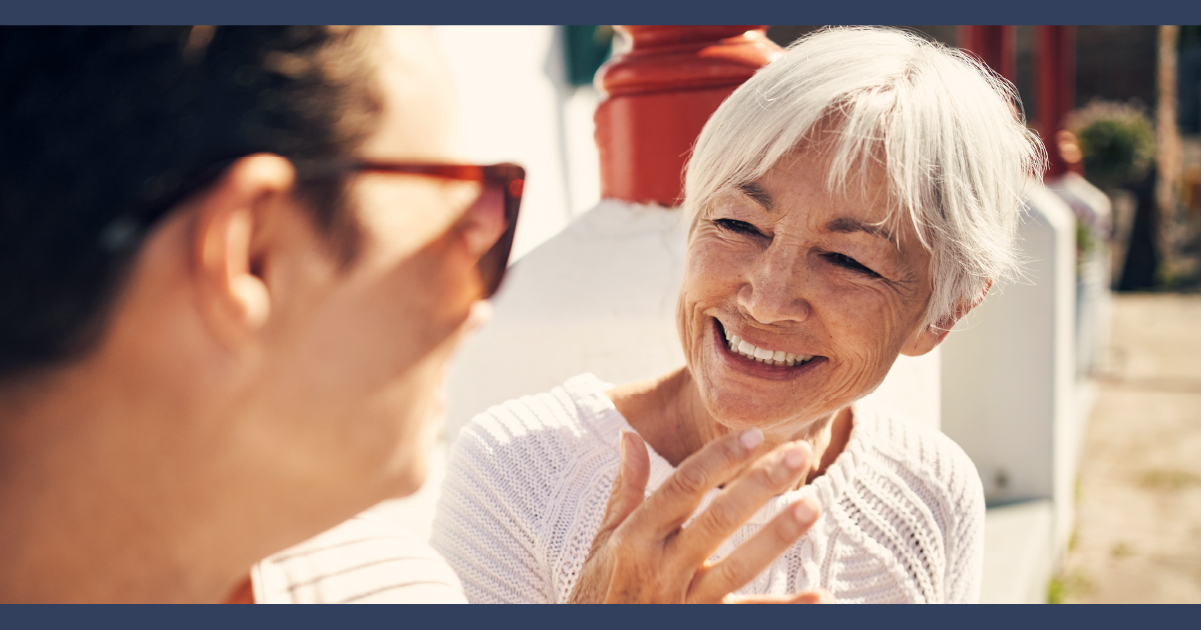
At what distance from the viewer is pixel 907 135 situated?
124 cm

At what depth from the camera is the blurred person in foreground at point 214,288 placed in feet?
2.03

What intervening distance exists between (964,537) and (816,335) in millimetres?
595

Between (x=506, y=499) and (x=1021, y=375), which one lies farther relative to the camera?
(x=1021, y=375)

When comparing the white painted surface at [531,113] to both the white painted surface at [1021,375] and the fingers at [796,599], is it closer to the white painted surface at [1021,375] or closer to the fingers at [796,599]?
the white painted surface at [1021,375]

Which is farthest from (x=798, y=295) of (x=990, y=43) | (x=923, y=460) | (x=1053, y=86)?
(x=1053, y=86)

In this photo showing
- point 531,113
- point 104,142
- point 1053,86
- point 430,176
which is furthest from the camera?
point 1053,86

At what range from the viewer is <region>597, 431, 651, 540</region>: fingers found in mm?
1000

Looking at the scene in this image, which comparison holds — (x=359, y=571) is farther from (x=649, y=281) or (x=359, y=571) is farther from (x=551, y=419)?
(x=649, y=281)

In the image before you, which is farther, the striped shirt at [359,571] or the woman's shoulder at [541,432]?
the woman's shoulder at [541,432]

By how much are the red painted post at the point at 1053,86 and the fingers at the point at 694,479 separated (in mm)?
8252

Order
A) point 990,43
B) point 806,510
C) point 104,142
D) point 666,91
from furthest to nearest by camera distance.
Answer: point 990,43 → point 666,91 → point 806,510 → point 104,142

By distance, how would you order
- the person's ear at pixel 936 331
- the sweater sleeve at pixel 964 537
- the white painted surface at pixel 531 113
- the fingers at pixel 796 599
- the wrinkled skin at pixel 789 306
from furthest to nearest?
1. the white painted surface at pixel 531 113
2. the sweater sleeve at pixel 964 537
3. the person's ear at pixel 936 331
4. the wrinkled skin at pixel 789 306
5. the fingers at pixel 796 599

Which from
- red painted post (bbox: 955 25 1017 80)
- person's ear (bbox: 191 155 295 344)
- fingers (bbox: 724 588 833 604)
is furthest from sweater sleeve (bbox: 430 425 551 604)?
red painted post (bbox: 955 25 1017 80)

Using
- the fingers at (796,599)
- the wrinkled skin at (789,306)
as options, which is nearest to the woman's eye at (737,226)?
the wrinkled skin at (789,306)
